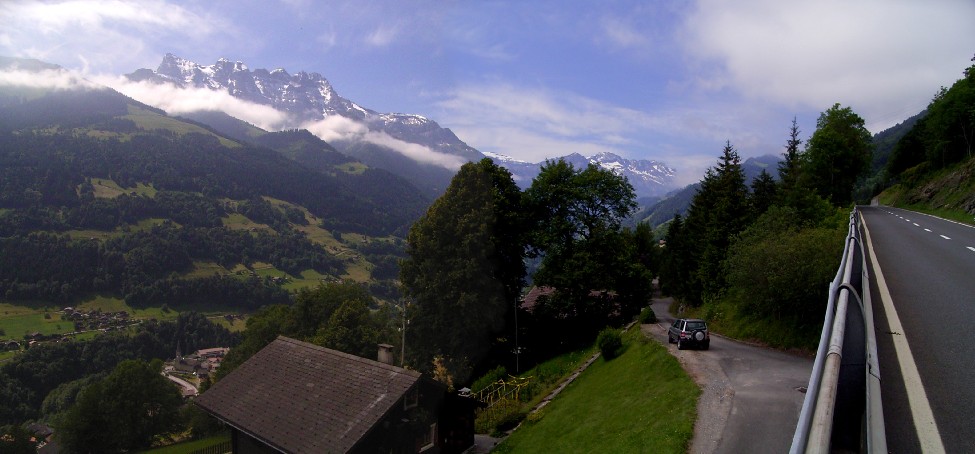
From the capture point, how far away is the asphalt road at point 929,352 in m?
4.30

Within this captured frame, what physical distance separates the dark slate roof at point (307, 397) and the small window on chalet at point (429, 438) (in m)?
5.65

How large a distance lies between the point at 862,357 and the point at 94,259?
797 feet

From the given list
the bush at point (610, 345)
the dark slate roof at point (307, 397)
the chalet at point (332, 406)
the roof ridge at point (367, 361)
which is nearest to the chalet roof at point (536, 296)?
the bush at point (610, 345)

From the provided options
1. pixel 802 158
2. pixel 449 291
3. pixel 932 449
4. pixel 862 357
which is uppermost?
pixel 802 158

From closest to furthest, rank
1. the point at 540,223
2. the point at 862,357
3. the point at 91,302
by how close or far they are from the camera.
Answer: the point at 862,357
the point at 540,223
the point at 91,302

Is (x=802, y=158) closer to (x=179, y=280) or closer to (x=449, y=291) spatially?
(x=449, y=291)

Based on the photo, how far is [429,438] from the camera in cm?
2848

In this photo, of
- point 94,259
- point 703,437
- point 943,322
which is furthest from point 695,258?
point 94,259

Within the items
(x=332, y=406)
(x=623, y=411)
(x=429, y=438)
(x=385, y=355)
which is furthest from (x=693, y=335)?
(x=332, y=406)

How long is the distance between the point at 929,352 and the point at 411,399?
74.8ft

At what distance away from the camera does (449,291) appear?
123ft

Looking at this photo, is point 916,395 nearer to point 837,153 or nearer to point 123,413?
point 837,153

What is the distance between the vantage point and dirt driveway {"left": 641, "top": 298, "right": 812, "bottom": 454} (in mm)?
14469

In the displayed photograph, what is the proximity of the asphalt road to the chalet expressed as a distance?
1930cm
